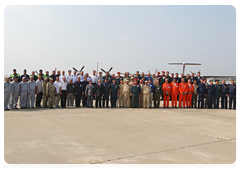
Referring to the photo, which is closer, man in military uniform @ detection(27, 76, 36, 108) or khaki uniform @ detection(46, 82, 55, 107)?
man in military uniform @ detection(27, 76, 36, 108)

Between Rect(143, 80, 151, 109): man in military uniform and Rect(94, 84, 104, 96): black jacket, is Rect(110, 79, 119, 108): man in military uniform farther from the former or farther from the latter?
Rect(143, 80, 151, 109): man in military uniform

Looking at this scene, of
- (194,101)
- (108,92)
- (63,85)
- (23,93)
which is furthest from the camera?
(194,101)

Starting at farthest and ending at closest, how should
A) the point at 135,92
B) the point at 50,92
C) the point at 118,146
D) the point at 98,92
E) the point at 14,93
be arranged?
the point at 135,92 → the point at 98,92 → the point at 50,92 → the point at 14,93 → the point at 118,146

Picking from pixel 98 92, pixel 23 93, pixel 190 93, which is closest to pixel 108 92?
pixel 98 92

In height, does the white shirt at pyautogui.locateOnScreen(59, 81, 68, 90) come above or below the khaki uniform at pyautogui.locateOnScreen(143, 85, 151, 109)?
above

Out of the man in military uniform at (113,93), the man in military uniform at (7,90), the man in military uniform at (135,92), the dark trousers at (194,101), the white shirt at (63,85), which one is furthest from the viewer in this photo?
the dark trousers at (194,101)

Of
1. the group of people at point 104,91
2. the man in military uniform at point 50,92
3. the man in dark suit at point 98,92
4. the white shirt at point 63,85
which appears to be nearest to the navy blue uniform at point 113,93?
the group of people at point 104,91

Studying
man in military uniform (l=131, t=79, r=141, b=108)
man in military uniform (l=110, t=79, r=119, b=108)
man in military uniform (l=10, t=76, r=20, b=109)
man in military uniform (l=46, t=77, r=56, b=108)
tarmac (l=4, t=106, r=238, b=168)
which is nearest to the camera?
tarmac (l=4, t=106, r=238, b=168)

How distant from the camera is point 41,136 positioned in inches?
223

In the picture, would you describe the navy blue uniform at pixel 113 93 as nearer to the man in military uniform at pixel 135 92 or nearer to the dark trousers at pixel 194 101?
the man in military uniform at pixel 135 92

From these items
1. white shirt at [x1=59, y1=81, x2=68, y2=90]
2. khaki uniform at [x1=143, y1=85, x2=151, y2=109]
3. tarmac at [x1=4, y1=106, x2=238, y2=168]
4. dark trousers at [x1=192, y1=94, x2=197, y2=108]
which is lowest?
tarmac at [x1=4, y1=106, x2=238, y2=168]

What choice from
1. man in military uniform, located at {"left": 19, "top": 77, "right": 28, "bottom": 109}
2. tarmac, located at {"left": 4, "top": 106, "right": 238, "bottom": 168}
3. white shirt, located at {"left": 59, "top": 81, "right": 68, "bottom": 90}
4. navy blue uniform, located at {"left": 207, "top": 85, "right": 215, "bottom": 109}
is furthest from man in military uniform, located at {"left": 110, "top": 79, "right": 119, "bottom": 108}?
tarmac, located at {"left": 4, "top": 106, "right": 238, "bottom": 168}

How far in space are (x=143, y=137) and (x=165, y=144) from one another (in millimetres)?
762

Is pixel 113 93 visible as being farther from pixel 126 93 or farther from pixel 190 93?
pixel 190 93
